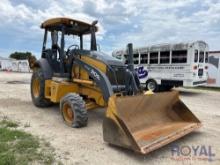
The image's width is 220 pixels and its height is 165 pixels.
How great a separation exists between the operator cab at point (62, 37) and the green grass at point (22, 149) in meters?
2.35

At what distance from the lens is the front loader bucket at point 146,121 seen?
14.2ft

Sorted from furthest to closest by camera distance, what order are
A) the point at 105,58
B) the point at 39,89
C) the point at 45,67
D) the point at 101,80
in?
the point at 39,89 → the point at 45,67 → the point at 105,58 → the point at 101,80

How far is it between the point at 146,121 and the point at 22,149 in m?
2.31

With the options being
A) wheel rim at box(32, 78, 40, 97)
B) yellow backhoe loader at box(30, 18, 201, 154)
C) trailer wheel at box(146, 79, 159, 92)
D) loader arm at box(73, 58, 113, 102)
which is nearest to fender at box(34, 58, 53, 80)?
yellow backhoe loader at box(30, 18, 201, 154)

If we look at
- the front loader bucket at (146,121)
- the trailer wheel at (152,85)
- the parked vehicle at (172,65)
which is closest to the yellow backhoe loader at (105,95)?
the front loader bucket at (146,121)

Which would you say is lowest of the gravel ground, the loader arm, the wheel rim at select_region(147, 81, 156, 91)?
the gravel ground

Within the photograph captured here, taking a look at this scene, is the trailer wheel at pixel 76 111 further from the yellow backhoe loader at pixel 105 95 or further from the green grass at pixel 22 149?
the green grass at pixel 22 149

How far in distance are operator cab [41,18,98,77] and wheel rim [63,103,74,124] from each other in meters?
1.25

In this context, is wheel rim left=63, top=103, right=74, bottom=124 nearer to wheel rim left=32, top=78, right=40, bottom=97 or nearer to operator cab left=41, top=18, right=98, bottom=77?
operator cab left=41, top=18, right=98, bottom=77

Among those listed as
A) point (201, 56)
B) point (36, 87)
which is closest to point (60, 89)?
point (36, 87)

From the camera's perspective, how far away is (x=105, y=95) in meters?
5.73

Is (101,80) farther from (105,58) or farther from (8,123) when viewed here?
(8,123)

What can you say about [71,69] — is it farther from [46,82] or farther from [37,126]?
[37,126]

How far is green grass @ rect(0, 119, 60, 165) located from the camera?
12.9 ft
